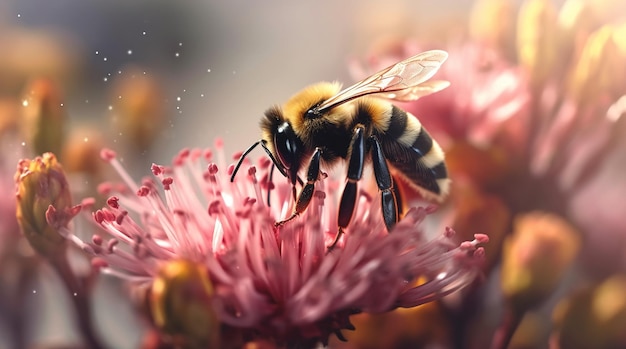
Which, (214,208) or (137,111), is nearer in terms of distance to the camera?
(214,208)

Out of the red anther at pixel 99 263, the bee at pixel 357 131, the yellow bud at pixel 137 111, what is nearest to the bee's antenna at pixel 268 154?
the bee at pixel 357 131

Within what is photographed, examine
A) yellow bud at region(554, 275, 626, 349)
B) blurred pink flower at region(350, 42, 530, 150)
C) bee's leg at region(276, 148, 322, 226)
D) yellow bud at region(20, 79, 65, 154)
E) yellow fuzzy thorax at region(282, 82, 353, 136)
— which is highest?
yellow bud at region(20, 79, 65, 154)

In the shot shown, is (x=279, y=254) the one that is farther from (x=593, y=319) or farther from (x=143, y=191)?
(x=593, y=319)

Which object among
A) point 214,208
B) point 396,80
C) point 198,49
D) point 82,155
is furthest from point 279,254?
point 198,49

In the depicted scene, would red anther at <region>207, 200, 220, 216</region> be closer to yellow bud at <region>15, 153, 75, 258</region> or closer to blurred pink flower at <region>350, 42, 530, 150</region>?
yellow bud at <region>15, 153, 75, 258</region>

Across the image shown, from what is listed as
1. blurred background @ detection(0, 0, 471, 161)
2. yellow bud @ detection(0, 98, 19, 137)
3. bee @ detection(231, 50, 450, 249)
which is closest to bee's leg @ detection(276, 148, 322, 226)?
bee @ detection(231, 50, 450, 249)

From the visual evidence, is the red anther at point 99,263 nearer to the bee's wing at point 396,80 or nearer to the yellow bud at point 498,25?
the bee's wing at point 396,80

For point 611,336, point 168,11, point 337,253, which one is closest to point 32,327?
point 337,253
